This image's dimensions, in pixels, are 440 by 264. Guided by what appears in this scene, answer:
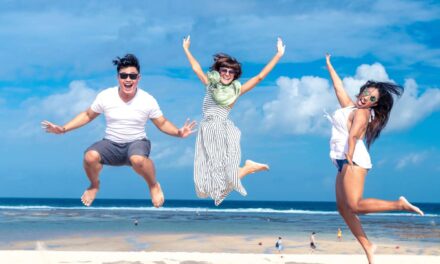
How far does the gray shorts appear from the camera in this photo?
27.0ft

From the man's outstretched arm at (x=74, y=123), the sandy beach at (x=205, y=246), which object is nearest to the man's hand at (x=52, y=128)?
the man's outstretched arm at (x=74, y=123)

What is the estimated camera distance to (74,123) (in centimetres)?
843

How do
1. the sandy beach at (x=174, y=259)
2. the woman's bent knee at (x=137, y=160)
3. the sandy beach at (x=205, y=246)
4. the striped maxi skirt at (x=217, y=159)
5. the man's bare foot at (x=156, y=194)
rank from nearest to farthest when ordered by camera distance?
the woman's bent knee at (x=137, y=160) < the striped maxi skirt at (x=217, y=159) < the man's bare foot at (x=156, y=194) < the sandy beach at (x=174, y=259) < the sandy beach at (x=205, y=246)

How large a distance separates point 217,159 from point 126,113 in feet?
4.27

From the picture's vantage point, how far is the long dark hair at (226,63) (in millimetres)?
8570

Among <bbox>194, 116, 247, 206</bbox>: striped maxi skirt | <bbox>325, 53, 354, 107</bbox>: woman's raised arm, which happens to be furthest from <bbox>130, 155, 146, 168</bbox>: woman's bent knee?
<bbox>325, 53, 354, 107</bbox>: woman's raised arm

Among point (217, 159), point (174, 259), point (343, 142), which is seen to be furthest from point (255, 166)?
point (174, 259)

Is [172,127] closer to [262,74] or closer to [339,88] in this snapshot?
[262,74]

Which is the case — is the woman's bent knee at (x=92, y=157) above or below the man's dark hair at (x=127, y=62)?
below

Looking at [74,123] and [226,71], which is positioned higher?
[226,71]

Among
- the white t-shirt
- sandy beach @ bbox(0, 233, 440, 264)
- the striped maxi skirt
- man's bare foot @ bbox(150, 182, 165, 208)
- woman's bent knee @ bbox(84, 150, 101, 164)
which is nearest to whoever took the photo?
woman's bent knee @ bbox(84, 150, 101, 164)

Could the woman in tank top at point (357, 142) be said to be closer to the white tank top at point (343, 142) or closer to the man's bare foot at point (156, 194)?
the white tank top at point (343, 142)

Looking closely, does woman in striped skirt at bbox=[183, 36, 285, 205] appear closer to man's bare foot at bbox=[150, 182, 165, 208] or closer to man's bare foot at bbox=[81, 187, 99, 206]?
man's bare foot at bbox=[150, 182, 165, 208]

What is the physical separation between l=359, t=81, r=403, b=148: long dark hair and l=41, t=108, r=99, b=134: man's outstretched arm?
3.47 m
